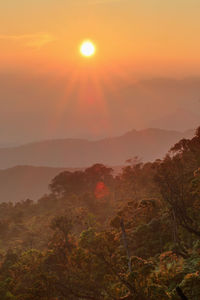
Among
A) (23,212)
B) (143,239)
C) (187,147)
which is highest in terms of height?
(23,212)

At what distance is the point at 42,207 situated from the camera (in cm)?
7175

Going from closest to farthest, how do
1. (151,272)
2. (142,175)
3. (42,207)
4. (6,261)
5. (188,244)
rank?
(151,272), (188,244), (6,261), (142,175), (42,207)

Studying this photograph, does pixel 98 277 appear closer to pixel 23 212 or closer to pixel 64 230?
pixel 64 230

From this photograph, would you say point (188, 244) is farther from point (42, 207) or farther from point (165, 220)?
point (42, 207)

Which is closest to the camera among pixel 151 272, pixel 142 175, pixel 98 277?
pixel 151 272

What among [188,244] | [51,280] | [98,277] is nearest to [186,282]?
[51,280]

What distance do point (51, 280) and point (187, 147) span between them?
86.6ft

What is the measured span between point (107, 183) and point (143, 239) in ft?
150

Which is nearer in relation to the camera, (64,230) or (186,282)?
(186,282)

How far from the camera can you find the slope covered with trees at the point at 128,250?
10.7 m

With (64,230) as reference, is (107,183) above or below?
above

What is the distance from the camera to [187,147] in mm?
36438

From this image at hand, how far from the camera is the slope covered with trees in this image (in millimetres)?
10719

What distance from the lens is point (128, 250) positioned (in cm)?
1798
